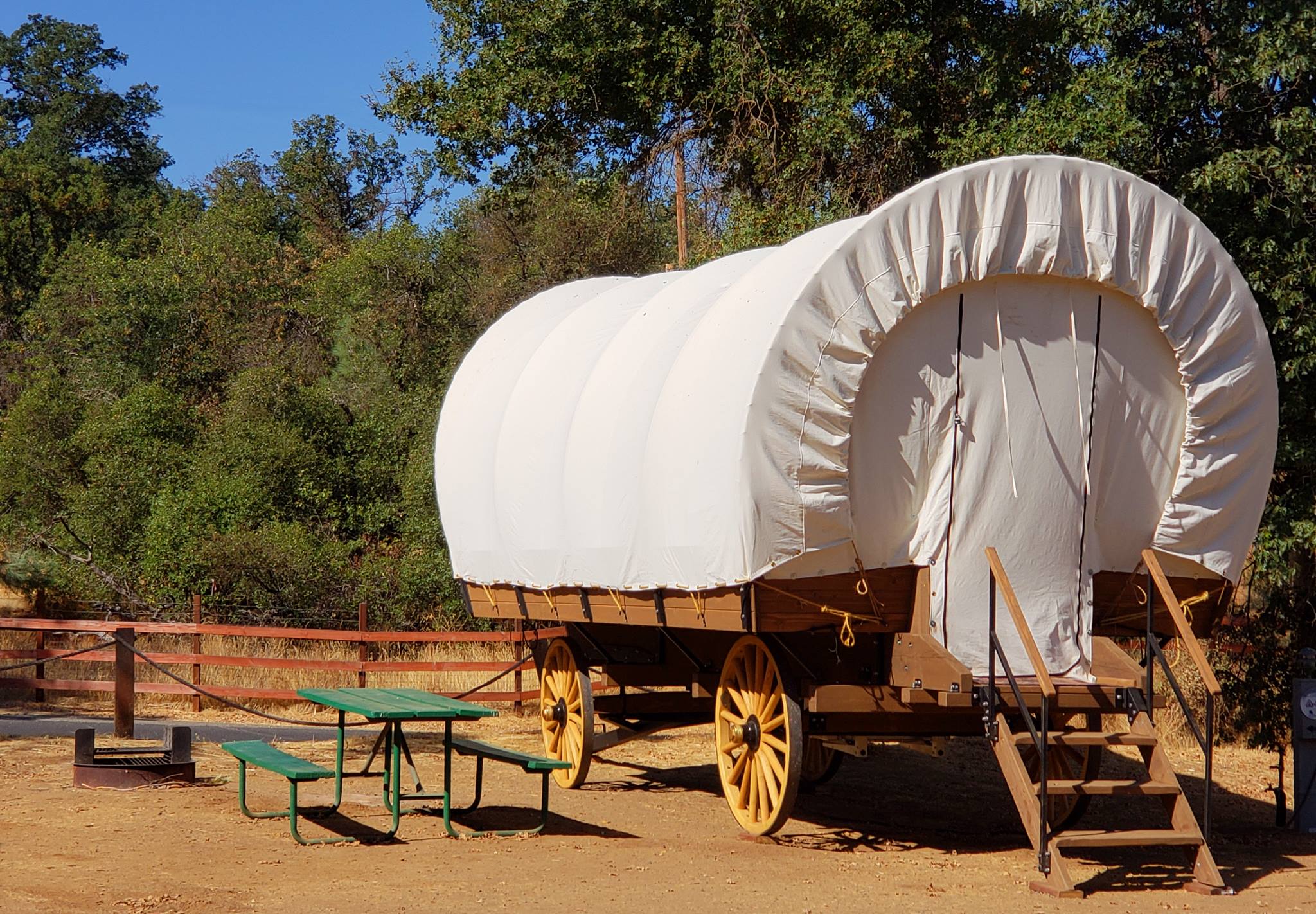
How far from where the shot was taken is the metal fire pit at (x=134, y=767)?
33.1 ft

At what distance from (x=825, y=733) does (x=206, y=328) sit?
2682cm

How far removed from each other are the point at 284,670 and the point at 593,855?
34.8 ft

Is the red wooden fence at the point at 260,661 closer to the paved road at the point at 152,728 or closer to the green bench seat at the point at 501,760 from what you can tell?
the paved road at the point at 152,728

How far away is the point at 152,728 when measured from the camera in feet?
45.9

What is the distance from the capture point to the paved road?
1344 cm

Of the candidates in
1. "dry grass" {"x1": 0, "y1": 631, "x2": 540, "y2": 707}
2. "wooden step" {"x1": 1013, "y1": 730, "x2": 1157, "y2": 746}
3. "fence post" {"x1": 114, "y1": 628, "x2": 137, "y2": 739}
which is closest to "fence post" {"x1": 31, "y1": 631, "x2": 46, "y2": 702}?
"dry grass" {"x1": 0, "y1": 631, "x2": 540, "y2": 707}

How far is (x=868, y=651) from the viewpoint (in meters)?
8.28

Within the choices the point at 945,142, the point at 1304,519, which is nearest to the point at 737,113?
the point at 945,142

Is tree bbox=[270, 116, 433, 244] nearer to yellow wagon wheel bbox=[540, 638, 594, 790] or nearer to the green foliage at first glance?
the green foliage

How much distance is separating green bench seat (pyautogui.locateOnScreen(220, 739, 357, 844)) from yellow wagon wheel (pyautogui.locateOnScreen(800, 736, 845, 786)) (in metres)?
4.07

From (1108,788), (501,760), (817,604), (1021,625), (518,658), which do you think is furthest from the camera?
(518,658)

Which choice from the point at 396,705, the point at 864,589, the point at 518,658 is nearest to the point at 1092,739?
the point at 864,589

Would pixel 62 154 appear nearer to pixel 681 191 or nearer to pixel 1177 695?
pixel 681 191

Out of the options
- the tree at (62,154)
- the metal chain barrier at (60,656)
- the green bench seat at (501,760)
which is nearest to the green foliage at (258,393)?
the tree at (62,154)
